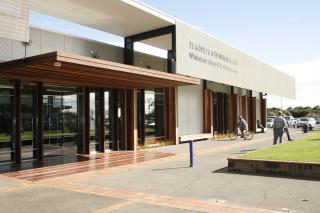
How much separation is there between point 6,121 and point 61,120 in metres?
2.93

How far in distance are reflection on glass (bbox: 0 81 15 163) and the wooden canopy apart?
2.29 feet

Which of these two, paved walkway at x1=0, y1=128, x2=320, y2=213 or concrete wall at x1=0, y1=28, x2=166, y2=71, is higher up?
concrete wall at x1=0, y1=28, x2=166, y2=71

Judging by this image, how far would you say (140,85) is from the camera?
18.0 metres

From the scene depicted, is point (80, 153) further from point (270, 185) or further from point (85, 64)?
point (270, 185)

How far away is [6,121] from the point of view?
47.2ft

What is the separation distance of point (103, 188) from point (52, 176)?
266 centimetres

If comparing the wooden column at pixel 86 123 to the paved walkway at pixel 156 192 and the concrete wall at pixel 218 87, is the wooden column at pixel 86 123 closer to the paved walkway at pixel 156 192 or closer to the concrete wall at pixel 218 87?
the paved walkway at pixel 156 192

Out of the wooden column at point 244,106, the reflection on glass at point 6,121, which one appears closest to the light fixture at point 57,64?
the reflection on glass at point 6,121

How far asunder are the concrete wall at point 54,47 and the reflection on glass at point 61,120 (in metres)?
1.70

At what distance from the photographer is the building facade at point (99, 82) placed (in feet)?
44.4

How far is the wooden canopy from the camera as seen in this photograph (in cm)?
1099

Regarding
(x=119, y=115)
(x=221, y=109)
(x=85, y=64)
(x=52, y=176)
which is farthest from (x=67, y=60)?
(x=221, y=109)

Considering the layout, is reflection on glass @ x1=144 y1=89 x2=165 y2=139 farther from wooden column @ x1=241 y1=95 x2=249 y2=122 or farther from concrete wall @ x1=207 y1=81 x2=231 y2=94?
wooden column @ x1=241 y1=95 x2=249 y2=122

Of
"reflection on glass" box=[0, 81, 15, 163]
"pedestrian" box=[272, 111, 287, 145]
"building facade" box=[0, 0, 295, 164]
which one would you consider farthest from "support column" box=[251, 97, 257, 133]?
"reflection on glass" box=[0, 81, 15, 163]
